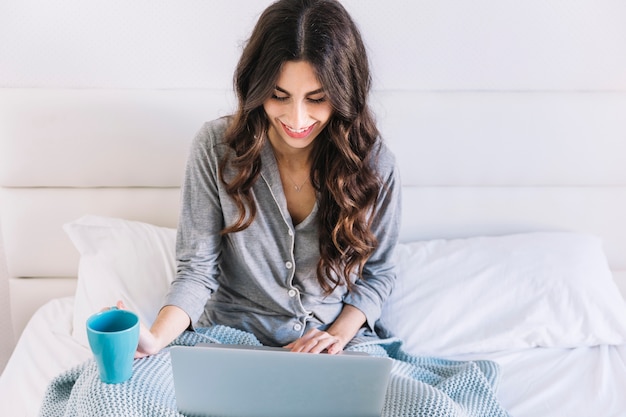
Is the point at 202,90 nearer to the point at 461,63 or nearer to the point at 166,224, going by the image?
the point at 166,224

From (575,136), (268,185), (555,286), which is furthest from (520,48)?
(268,185)

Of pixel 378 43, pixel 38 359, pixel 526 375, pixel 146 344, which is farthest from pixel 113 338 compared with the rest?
pixel 378 43

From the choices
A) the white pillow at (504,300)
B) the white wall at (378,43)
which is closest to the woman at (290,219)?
the white pillow at (504,300)

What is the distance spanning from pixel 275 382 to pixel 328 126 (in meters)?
0.53

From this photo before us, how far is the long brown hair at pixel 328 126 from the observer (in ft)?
3.63

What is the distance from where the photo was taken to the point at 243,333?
1267mm

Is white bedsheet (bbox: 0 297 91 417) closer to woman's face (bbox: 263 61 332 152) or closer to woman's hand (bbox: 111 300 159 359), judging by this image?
woman's hand (bbox: 111 300 159 359)

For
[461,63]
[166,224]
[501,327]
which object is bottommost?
[501,327]

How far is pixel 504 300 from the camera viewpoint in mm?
1477

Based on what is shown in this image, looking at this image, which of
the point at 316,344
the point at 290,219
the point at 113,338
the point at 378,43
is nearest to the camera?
the point at 113,338

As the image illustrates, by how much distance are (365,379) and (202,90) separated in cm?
93

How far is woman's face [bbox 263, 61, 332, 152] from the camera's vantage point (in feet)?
3.64

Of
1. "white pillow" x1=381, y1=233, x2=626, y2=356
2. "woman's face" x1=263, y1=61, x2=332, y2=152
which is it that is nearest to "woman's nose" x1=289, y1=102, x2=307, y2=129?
"woman's face" x1=263, y1=61, x2=332, y2=152

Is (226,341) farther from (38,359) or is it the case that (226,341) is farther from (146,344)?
(38,359)
